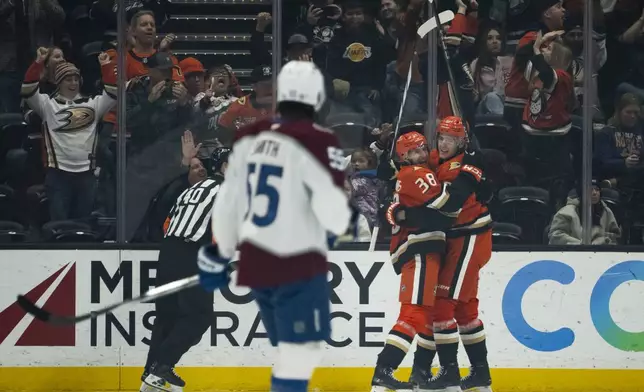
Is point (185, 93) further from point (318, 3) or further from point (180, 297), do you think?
point (180, 297)

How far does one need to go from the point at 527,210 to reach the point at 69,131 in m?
2.39

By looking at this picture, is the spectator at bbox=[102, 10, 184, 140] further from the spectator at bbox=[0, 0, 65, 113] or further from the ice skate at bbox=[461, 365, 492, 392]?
the ice skate at bbox=[461, 365, 492, 392]

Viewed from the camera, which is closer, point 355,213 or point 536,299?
point 355,213

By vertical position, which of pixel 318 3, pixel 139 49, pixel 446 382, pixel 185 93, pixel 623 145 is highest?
pixel 318 3

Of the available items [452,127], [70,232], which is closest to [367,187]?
[452,127]

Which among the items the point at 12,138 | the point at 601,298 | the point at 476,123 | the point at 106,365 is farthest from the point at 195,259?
the point at 601,298

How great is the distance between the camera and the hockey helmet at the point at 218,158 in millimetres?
6734

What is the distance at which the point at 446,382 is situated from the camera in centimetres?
661

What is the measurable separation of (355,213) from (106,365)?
251 cm

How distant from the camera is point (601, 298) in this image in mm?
6664

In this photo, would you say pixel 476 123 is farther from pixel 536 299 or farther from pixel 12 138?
pixel 12 138

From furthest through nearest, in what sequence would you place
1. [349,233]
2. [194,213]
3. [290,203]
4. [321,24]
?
[321,24] < [194,213] < [349,233] < [290,203]

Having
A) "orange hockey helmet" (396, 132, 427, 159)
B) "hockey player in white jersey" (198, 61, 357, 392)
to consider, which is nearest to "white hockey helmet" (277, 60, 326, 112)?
"hockey player in white jersey" (198, 61, 357, 392)

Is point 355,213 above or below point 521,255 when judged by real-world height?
above
